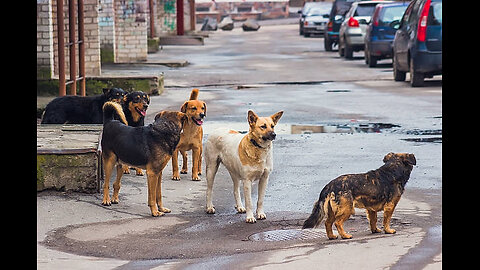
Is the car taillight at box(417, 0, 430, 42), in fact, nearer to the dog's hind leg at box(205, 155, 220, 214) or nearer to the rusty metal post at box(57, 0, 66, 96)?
the rusty metal post at box(57, 0, 66, 96)

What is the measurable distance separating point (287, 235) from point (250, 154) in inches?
32.5

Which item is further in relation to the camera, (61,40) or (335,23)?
(335,23)

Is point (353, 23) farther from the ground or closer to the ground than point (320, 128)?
farther from the ground

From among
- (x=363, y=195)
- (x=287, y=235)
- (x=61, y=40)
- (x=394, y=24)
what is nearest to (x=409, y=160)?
(x=363, y=195)

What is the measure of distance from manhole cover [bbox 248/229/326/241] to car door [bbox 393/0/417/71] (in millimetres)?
13427

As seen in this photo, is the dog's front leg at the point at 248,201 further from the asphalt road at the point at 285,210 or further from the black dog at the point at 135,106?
the black dog at the point at 135,106

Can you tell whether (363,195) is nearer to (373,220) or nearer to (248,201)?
(373,220)

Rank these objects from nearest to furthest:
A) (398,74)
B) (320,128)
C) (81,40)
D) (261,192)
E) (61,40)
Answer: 1. (261,192)
2. (320,128)
3. (61,40)
4. (81,40)
5. (398,74)

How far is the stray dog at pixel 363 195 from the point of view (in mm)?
7598

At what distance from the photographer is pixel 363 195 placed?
7.68m

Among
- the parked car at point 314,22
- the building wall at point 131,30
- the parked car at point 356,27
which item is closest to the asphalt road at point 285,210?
the building wall at point 131,30

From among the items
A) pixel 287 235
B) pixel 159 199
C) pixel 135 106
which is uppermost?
pixel 135 106

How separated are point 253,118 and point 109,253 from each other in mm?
1701

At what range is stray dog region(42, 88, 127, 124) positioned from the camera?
11.6 m
